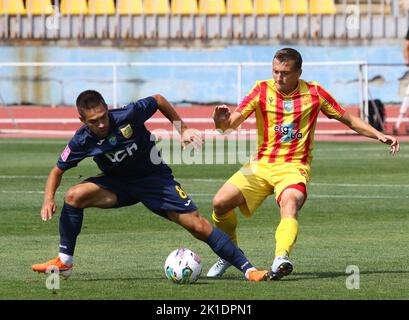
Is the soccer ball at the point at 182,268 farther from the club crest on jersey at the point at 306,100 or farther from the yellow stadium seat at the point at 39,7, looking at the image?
the yellow stadium seat at the point at 39,7

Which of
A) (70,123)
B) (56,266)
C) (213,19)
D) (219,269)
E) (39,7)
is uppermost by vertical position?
(39,7)

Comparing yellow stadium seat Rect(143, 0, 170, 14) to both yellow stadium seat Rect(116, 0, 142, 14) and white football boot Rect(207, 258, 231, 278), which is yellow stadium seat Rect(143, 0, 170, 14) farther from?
white football boot Rect(207, 258, 231, 278)

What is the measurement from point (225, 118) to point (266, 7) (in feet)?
79.0

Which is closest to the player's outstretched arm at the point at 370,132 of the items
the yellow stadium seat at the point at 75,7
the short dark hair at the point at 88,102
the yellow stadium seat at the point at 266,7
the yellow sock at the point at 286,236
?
the yellow sock at the point at 286,236

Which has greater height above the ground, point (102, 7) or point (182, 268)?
point (102, 7)

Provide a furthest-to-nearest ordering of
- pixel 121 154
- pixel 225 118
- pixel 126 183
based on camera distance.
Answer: pixel 225 118 < pixel 126 183 < pixel 121 154

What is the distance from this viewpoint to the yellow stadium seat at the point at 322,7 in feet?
108

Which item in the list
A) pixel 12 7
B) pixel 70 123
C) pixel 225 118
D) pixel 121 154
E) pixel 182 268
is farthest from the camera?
pixel 12 7

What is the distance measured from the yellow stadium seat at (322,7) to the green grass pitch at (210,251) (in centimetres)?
1457

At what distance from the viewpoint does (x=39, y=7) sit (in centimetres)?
3403

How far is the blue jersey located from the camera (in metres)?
9.18

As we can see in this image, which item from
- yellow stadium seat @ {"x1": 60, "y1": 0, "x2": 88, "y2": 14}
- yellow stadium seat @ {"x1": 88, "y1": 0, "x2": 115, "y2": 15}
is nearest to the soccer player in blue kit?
yellow stadium seat @ {"x1": 88, "y1": 0, "x2": 115, "y2": 15}

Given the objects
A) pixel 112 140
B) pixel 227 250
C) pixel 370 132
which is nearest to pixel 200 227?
pixel 227 250

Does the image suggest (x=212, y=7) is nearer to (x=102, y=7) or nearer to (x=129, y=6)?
(x=129, y=6)
